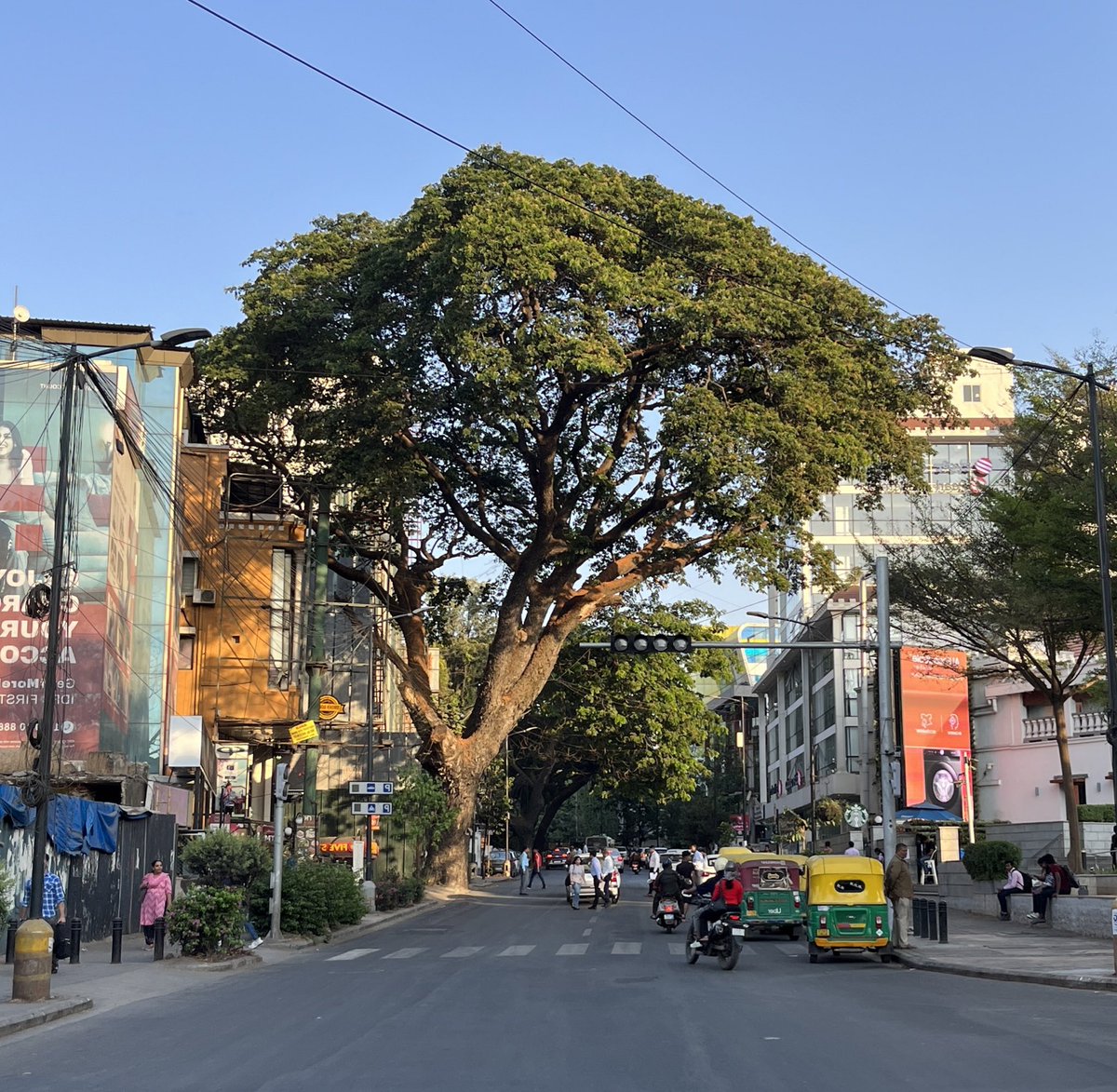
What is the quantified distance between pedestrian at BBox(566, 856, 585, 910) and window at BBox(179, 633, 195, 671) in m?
13.6

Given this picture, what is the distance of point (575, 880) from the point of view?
141 ft

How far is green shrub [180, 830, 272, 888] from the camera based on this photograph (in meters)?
24.9

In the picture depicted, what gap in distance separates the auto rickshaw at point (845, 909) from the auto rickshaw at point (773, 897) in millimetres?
4831

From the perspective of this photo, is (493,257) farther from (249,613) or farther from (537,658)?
(249,613)

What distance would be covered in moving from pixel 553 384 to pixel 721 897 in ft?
52.3

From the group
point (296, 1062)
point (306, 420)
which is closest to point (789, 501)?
point (306, 420)

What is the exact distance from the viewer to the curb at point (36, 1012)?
564 inches

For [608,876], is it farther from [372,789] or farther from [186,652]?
[186,652]

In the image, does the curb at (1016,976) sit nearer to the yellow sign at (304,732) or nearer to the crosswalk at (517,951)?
the crosswalk at (517,951)

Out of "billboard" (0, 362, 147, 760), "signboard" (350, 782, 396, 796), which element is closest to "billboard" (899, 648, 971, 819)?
"signboard" (350, 782, 396, 796)

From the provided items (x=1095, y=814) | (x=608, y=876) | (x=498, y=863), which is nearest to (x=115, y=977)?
(x=608, y=876)

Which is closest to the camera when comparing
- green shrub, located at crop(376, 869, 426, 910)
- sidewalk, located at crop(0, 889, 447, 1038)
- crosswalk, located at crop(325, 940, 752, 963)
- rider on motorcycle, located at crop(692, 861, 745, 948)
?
sidewalk, located at crop(0, 889, 447, 1038)

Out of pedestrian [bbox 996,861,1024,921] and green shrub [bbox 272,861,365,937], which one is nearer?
green shrub [bbox 272,861,365,937]

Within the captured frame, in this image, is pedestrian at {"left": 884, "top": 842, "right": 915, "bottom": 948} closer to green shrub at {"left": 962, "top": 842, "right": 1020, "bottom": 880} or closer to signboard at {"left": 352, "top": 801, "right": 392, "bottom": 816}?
green shrub at {"left": 962, "top": 842, "right": 1020, "bottom": 880}
